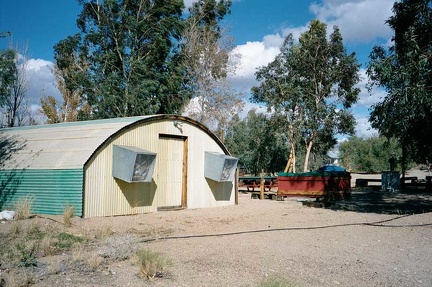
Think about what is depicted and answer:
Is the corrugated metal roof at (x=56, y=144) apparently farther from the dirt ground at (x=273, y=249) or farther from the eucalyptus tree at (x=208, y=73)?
the eucalyptus tree at (x=208, y=73)

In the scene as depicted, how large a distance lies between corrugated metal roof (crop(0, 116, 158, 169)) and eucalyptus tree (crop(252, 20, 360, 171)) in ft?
69.2

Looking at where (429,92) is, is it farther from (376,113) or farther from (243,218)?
(243,218)

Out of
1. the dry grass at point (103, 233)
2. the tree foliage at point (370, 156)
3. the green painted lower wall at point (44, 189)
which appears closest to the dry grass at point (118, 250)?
the dry grass at point (103, 233)

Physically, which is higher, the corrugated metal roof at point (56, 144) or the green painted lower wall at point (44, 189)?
the corrugated metal roof at point (56, 144)

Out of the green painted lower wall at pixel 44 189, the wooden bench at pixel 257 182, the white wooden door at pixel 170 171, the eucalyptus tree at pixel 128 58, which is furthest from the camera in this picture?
the eucalyptus tree at pixel 128 58

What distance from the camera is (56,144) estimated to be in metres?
14.3

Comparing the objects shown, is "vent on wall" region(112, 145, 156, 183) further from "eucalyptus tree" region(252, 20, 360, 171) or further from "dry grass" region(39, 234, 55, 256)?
"eucalyptus tree" region(252, 20, 360, 171)

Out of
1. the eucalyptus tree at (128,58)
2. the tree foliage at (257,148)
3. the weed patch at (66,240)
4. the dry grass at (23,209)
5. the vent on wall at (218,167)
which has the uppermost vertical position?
the eucalyptus tree at (128,58)

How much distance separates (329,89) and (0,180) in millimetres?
26484

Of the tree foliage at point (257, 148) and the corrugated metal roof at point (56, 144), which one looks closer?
the corrugated metal roof at point (56, 144)

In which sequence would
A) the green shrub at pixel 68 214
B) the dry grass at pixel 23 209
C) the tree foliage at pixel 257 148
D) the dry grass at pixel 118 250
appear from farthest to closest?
the tree foliage at pixel 257 148 < the dry grass at pixel 23 209 < the green shrub at pixel 68 214 < the dry grass at pixel 118 250

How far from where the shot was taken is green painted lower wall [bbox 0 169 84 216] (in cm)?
1238

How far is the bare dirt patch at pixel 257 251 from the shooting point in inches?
239

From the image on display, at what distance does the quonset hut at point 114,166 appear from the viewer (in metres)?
12.7
